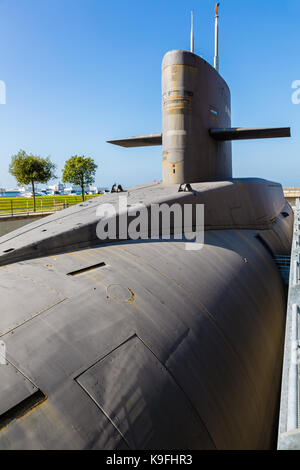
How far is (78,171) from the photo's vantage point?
78.6ft

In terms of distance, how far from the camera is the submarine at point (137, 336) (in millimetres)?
2111

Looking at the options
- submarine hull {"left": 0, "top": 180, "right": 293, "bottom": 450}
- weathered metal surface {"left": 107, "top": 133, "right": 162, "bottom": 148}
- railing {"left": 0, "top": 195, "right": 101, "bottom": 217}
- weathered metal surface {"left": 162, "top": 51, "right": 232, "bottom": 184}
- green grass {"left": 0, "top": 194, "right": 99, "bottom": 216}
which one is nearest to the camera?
submarine hull {"left": 0, "top": 180, "right": 293, "bottom": 450}

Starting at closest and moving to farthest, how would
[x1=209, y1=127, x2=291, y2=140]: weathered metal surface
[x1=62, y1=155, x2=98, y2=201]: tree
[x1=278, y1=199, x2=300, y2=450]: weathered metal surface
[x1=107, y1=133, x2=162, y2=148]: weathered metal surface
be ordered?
[x1=278, y1=199, x2=300, y2=450]: weathered metal surface < [x1=209, y1=127, x2=291, y2=140]: weathered metal surface < [x1=107, y1=133, x2=162, y2=148]: weathered metal surface < [x1=62, y1=155, x2=98, y2=201]: tree

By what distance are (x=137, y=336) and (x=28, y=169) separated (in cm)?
1952

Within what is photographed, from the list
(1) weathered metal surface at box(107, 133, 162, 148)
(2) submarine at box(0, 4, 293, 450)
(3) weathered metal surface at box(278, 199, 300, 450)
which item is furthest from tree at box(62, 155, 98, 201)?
(3) weathered metal surface at box(278, 199, 300, 450)

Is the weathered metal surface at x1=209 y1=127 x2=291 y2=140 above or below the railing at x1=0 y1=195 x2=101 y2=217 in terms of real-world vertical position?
above

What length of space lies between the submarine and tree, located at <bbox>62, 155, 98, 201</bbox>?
1862 cm

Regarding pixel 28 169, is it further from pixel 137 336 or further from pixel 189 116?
pixel 137 336

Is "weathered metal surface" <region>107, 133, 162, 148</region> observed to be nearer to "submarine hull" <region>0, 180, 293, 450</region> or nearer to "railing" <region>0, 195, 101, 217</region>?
"submarine hull" <region>0, 180, 293, 450</region>

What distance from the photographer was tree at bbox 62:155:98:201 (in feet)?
78.6

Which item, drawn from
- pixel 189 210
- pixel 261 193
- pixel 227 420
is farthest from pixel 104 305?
pixel 261 193

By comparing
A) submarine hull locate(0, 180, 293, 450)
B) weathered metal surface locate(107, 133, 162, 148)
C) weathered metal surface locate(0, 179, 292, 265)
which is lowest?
submarine hull locate(0, 180, 293, 450)

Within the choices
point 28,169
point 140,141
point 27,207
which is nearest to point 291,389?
point 140,141

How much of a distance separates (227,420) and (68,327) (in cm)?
172
